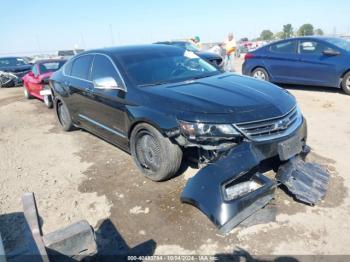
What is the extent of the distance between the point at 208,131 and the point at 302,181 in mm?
1204

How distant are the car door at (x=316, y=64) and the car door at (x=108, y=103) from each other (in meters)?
6.10

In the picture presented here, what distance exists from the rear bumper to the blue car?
594cm

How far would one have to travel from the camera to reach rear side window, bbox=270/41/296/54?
9359 millimetres

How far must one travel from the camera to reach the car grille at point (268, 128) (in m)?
3.42

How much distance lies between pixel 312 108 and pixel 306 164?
4.00 meters

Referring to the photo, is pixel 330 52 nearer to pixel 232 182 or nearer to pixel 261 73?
pixel 261 73

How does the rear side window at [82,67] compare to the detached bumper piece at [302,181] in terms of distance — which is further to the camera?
the rear side window at [82,67]

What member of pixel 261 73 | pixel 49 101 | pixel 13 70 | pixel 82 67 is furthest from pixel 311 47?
pixel 13 70

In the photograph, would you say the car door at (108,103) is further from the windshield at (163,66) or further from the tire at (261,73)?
the tire at (261,73)

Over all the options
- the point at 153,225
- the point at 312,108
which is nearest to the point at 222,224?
the point at 153,225

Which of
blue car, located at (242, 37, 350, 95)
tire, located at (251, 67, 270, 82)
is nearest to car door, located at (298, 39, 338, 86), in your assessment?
blue car, located at (242, 37, 350, 95)

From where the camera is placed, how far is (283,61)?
9.41 m

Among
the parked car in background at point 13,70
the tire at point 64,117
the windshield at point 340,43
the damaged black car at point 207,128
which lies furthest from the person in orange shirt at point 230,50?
the parked car in background at point 13,70

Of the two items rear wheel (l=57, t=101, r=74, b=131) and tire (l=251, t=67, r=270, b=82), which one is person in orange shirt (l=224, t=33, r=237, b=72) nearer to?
tire (l=251, t=67, r=270, b=82)
